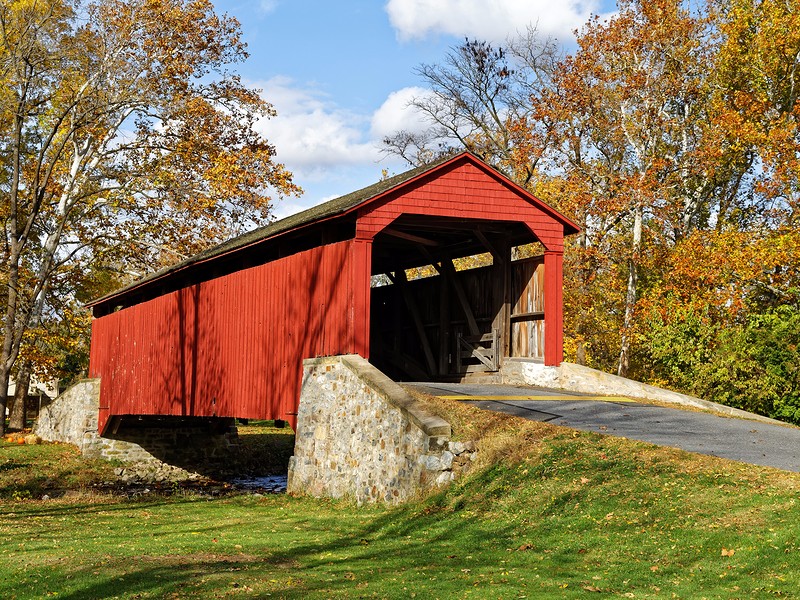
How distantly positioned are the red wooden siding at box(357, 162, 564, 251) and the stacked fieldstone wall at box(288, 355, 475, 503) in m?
2.52

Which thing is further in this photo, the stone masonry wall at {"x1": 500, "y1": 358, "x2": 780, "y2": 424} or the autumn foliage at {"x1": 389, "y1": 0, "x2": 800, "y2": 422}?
the autumn foliage at {"x1": 389, "y1": 0, "x2": 800, "y2": 422}

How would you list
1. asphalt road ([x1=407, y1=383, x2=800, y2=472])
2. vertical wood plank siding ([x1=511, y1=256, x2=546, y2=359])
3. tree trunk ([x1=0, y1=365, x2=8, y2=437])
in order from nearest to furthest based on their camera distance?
asphalt road ([x1=407, y1=383, x2=800, y2=472]), vertical wood plank siding ([x1=511, y1=256, x2=546, y2=359]), tree trunk ([x1=0, y1=365, x2=8, y2=437])

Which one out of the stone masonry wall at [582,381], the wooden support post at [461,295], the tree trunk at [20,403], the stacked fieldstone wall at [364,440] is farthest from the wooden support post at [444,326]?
the tree trunk at [20,403]

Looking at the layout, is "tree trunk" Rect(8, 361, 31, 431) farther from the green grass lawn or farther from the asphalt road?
the asphalt road

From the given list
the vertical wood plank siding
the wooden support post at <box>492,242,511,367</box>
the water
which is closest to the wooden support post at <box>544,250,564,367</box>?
the vertical wood plank siding

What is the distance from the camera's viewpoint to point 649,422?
1334 centimetres

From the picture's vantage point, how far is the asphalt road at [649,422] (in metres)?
11.4

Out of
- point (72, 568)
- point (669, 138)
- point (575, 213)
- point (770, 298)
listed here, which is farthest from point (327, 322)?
point (669, 138)

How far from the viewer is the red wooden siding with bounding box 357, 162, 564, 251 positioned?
1541 centimetres

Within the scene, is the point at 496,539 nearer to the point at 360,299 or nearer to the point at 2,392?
the point at 360,299

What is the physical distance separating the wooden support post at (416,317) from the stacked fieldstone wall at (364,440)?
5.16 metres

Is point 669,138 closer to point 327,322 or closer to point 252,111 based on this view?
point 252,111

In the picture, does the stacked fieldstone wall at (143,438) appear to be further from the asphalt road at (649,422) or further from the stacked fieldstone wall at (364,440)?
the asphalt road at (649,422)

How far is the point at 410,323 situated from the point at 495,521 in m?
12.1
